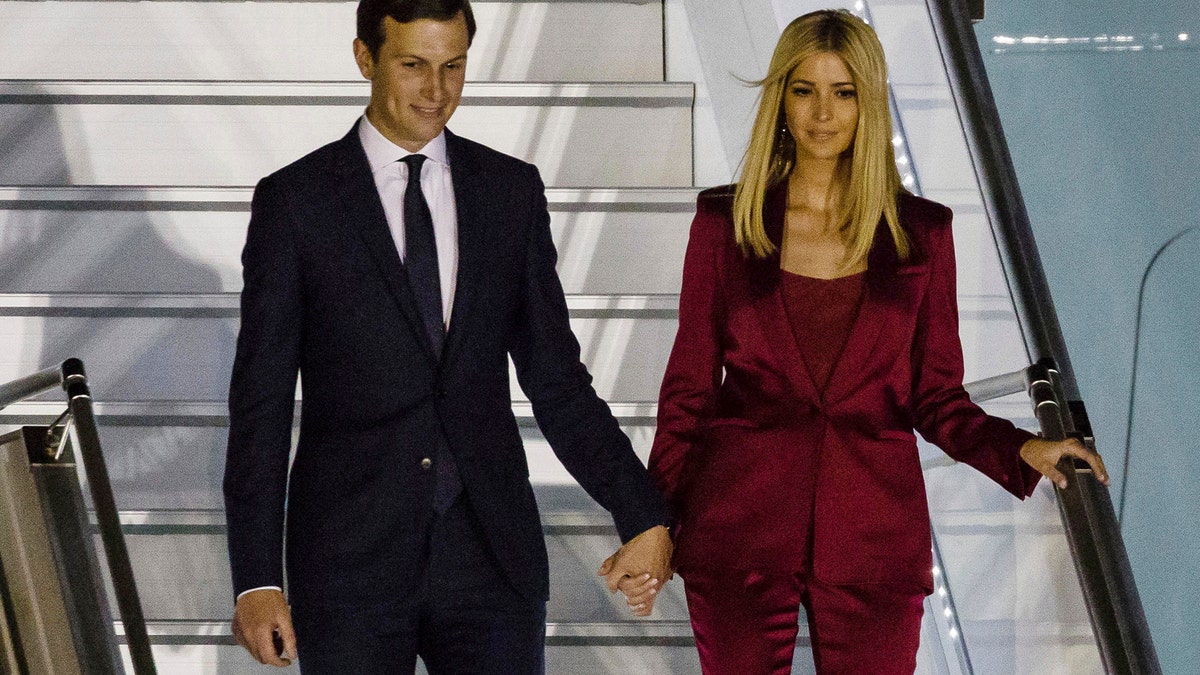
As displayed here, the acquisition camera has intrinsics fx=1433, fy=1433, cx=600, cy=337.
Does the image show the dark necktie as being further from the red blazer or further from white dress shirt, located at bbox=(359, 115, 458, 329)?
the red blazer

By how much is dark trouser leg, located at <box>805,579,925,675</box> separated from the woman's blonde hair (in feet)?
1.63

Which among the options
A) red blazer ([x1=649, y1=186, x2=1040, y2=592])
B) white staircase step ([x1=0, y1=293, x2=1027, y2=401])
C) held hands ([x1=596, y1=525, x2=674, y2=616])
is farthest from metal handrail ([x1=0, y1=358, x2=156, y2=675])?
white staircase step ([x1=0, y1=293, x2=1027, y2=401])

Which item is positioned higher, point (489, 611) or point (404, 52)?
point (404, 52)

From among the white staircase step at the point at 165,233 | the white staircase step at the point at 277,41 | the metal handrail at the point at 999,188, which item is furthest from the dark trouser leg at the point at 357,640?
the white staircase step at the point at 277,41

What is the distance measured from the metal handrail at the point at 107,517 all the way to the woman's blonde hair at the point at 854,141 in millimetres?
1108

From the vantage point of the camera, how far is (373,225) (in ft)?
6.83

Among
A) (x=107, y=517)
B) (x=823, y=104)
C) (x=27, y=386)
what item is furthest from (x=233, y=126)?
(x=823, y=104)

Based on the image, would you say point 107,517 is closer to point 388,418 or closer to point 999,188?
point 388,418

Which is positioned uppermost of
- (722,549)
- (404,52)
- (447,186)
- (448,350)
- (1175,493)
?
(404,52)

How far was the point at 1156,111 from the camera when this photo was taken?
14.9 ft

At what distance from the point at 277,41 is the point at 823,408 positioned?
2354 mm

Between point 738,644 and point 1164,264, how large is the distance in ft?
9.79

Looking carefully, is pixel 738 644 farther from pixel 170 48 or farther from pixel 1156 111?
pixel 1156 111

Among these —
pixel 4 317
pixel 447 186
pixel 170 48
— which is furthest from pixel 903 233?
pixel 170 48
